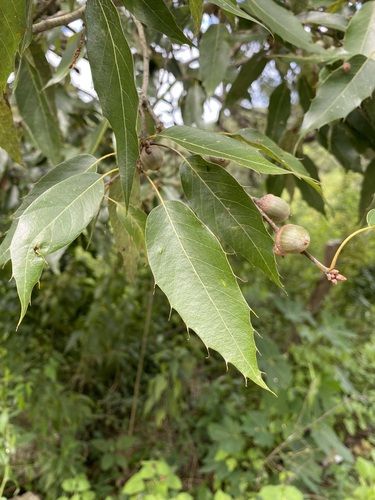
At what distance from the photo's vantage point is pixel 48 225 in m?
0.38

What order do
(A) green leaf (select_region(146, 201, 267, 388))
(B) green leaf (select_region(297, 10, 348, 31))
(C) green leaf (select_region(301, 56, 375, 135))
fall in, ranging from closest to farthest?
(A) green leaf (select_region(146, 201, 267, 388))
(C) green leaf (select_region(301, 56, 375, 135))
(B) green leaf (select_region(297, 10, 348, 31))

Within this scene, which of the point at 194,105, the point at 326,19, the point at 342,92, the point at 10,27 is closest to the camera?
the point at 10,27

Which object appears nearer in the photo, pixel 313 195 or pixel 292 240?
pixel 292 240

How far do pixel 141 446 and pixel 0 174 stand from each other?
945 millimetres

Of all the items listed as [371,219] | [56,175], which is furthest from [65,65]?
[371,219]

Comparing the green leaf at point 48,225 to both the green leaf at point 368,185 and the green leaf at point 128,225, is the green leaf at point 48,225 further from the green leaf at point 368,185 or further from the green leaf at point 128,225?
the green leaf at point 368,185

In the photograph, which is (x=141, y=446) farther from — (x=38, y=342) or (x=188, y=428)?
(x=38, y=342)

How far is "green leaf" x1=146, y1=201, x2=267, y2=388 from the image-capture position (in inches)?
13.8

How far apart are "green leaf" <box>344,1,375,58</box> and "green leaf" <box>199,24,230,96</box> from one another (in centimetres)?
23

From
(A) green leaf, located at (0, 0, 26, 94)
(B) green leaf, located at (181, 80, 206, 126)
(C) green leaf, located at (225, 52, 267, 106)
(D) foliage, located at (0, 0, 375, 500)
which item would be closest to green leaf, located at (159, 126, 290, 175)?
(D) foliage, located at (0, 0, 375, 500)

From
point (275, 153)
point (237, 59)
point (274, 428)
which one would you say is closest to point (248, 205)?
point (275, 153)

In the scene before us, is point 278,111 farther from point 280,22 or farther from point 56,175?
point 56,175

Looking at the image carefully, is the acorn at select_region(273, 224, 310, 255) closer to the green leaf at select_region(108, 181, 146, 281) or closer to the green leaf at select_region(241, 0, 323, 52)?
the green leaf at select_region(108, 181, 146, 281)

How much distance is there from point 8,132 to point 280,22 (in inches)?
14.3
